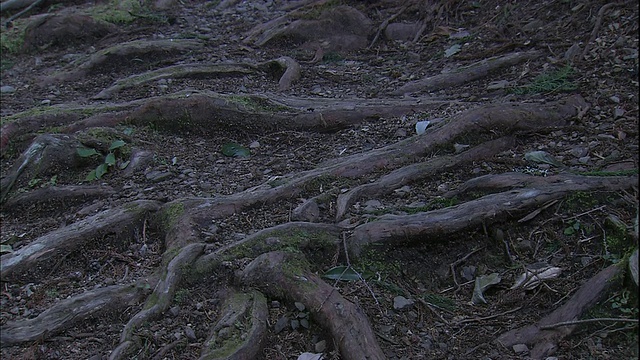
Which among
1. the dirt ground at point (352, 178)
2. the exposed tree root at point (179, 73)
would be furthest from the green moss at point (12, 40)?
the exposed tree root at point (179, 73)

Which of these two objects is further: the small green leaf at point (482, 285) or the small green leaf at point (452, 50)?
the small green leaf at point (452, 50)

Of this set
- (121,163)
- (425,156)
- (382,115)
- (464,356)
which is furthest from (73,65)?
(464,356)

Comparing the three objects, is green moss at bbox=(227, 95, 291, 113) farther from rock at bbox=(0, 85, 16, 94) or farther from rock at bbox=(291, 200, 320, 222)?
rock at bbox=(0, 85, 16, 94)

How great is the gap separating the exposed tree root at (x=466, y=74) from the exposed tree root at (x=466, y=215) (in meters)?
2.10

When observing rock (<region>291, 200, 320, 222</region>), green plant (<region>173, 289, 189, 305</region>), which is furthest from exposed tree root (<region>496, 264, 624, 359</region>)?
green plant (<region>173, 289, 189, 305</region>)

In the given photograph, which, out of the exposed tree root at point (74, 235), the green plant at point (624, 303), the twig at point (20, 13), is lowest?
the green plant at point (624, 303)

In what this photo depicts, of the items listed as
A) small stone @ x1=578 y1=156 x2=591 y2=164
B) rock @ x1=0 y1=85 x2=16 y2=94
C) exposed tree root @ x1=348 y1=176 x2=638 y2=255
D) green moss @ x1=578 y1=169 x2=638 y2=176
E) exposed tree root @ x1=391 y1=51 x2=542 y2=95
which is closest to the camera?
exposed tree root @ x1=348 y1=176 x2=638 y2=255

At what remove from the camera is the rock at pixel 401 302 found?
138 inches

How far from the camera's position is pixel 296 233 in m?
3.78

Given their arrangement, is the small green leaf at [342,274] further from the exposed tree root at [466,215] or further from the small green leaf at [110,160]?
the small green leaf at [110,160]

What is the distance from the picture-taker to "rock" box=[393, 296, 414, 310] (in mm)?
3518

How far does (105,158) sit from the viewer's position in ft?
16.4

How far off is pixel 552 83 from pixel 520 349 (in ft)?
8.61

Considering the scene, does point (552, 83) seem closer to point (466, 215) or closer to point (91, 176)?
point (466, 215)
